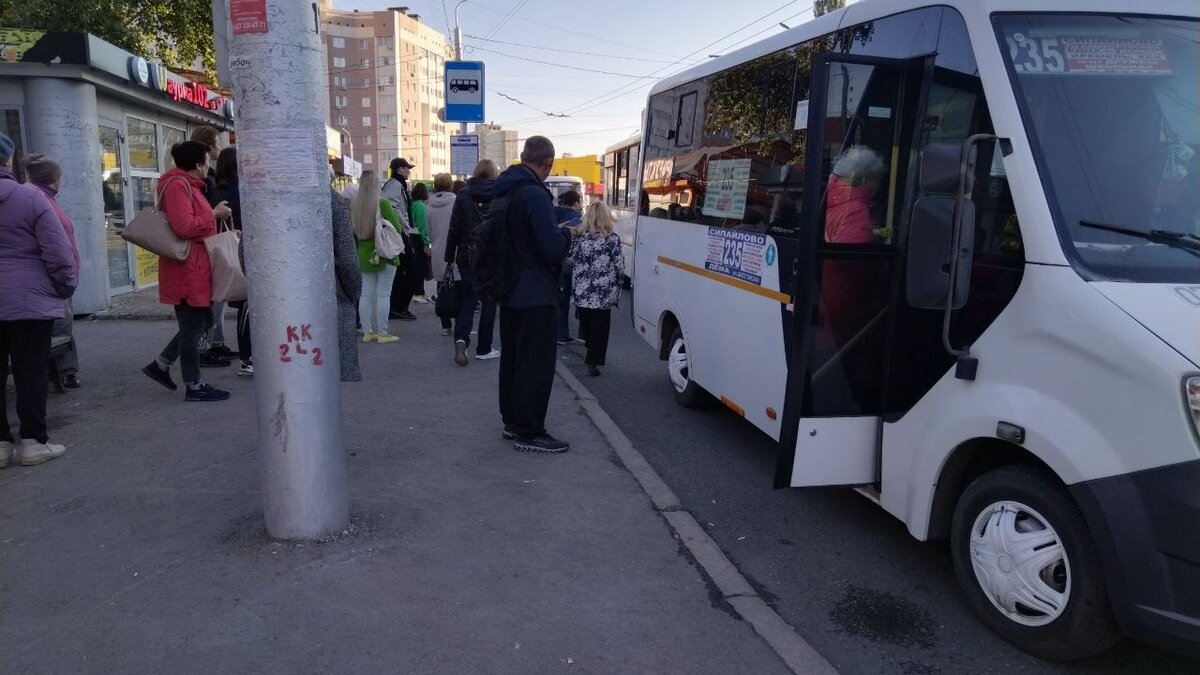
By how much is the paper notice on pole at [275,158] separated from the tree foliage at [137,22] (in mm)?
12850

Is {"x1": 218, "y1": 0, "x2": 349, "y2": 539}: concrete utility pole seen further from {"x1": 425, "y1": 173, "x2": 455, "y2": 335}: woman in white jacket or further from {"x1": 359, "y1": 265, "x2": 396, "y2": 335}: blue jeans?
{"x1": 425, "y1": 173, "x2": 455, "y2": 335}: woman in white jacket

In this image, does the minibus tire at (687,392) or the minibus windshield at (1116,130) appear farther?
the minibus tire at (687,392)

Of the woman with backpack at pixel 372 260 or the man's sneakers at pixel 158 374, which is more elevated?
the woman with backpack at pixel 372 260

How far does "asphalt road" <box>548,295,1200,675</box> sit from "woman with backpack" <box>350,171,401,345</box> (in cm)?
379

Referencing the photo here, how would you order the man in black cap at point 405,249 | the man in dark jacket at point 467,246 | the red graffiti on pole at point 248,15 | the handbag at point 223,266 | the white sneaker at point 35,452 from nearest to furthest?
the red graffiti on pole at point 248,15, the white sneaker at point 35,452, the handbag at point 223,266, the man in dark jacket at point 467,246, the man in black cap at point 405,249

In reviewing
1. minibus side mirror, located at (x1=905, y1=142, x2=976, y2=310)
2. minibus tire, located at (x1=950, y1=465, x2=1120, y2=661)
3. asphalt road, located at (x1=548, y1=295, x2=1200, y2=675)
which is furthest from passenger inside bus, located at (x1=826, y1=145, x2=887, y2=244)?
asphalt road, located at (x1=548, y1=295, x2=1200, y2=675)

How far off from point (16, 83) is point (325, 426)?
360 inches

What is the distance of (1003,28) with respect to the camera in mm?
3461

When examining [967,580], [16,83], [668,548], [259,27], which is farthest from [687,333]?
[16,83]

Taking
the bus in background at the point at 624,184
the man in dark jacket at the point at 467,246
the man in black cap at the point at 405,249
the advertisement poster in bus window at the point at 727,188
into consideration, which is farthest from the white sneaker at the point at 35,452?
the bus in background at the point at 624,184

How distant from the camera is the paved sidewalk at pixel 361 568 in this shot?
10.4 feet

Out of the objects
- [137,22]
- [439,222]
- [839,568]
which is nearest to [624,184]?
[439,222]

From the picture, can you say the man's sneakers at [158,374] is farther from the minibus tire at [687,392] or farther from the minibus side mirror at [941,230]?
the minibus side mirror at [941,230]

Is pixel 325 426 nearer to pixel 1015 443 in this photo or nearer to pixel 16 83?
pixel 1015 443
